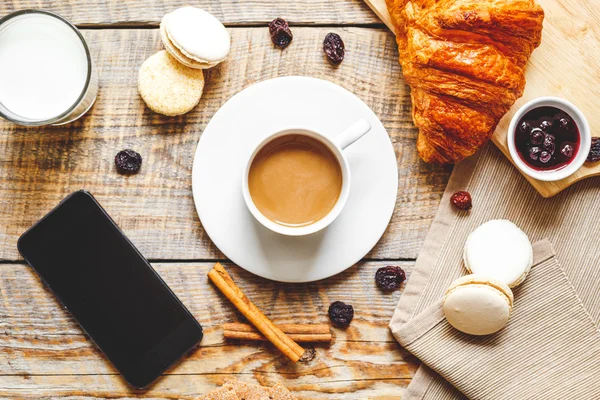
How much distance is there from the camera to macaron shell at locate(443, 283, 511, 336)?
1433 mm

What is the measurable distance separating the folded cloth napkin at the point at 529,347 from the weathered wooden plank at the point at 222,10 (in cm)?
82

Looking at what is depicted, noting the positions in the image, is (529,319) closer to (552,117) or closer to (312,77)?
(552,117)

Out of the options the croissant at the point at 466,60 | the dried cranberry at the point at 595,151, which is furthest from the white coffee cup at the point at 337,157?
the dried cranberry at the point at 595,151

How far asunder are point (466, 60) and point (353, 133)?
31 cm

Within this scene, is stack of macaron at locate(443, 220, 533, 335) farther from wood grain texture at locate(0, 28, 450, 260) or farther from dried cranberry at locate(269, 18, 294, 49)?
dried cranberry at locate(269, 18, 294, 49)

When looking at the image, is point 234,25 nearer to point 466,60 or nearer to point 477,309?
point 466,60

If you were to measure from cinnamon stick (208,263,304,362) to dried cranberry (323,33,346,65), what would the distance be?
0.64 m

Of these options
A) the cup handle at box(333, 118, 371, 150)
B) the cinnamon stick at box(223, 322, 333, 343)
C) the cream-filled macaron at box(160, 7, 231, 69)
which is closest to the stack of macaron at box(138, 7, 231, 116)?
the cream-filled macaron at box(160, 7, 231, 69)

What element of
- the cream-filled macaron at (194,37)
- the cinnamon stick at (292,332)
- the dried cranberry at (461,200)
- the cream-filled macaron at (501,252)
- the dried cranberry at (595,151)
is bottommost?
the cinnamon stick at (292,332)

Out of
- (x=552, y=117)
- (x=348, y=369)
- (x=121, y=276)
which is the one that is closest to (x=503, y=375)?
(x=348, y=369)

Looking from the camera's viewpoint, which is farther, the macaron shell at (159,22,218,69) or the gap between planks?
the gap between planks

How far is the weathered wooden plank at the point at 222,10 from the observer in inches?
59.6

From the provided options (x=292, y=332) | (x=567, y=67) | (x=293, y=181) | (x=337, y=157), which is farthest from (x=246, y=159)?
(x=567, y=67)

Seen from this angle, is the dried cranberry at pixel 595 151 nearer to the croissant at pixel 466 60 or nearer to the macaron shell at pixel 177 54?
the croissant at pixel 466 60
